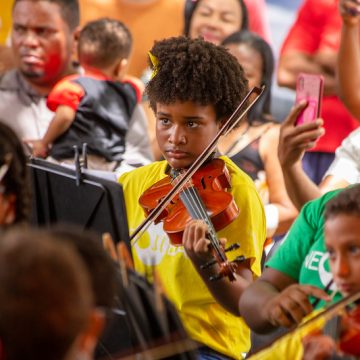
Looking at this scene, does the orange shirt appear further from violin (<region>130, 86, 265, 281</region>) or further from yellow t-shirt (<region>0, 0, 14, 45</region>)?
violin (<region>130, 86, 265, 281</region>)

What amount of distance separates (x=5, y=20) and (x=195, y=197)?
258cm

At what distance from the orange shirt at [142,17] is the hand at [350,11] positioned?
1192mm

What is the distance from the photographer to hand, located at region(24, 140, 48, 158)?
398cm

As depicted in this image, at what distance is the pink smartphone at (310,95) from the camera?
2.68 metres

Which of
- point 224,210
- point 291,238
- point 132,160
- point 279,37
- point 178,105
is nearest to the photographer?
point 291,238

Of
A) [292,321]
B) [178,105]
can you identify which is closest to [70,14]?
[178,105]

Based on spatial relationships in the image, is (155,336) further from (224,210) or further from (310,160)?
(310,160)

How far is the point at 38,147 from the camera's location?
4.02m

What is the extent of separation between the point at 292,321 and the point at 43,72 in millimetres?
2459

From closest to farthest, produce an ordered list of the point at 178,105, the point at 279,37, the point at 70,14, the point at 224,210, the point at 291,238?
the point at 291,238 < the point at 224,210 < the point at 178,105 < the point at 70,14 < the point at 279,37

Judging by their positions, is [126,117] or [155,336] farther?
[126,117]

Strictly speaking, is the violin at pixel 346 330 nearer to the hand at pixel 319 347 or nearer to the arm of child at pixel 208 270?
the hand at pixel 319 347

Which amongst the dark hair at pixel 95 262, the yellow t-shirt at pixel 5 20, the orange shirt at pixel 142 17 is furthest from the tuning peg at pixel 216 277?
the yellow t-shirt at pixel 5 20

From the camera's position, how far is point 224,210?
2566 mm
